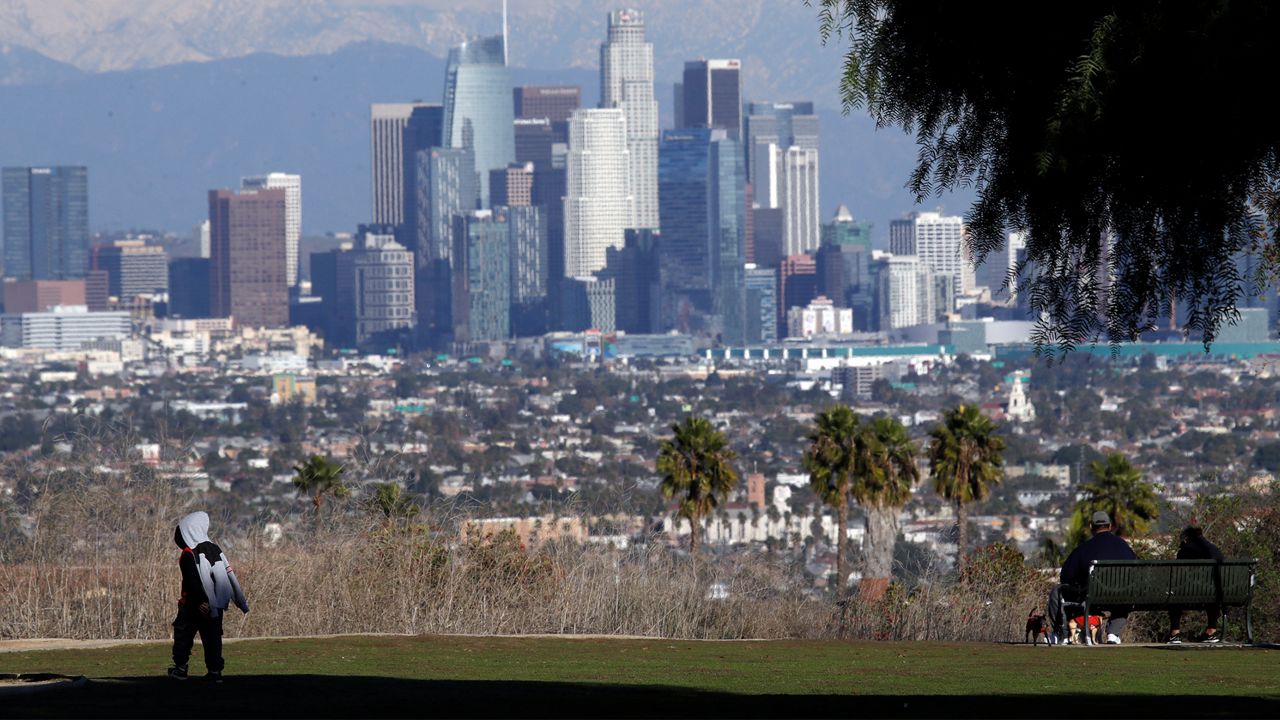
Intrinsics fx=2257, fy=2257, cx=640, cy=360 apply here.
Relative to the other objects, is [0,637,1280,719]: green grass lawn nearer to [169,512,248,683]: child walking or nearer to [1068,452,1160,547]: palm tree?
[169,512,248,683]: child walking

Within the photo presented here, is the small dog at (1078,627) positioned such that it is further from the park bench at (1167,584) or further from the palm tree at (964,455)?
the palm tree at (964,455)

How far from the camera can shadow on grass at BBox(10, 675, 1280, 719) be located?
10.9 m

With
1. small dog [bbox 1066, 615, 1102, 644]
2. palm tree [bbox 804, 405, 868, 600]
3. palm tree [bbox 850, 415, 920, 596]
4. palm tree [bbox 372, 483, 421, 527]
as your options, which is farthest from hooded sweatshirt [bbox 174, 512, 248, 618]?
palm tree [bbox 804, 405, 868, 600]

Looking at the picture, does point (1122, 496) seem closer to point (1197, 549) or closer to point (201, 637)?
point (1197, 549)

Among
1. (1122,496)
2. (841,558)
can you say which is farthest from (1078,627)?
(841,558)

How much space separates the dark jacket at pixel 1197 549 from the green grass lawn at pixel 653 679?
3.08 feet

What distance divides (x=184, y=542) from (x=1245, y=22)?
7030mm

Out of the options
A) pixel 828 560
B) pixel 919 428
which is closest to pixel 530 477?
pixel 919 428

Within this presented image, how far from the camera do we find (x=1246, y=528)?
25703 millimetres

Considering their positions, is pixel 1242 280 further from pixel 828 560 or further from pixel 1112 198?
pixel 828 560

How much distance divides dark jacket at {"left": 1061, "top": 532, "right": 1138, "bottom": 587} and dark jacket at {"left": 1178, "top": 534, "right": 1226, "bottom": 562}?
→ 0.76m

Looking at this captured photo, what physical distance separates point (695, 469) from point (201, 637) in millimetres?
37935

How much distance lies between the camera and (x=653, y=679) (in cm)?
1366

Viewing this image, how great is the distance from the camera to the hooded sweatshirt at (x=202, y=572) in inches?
519
